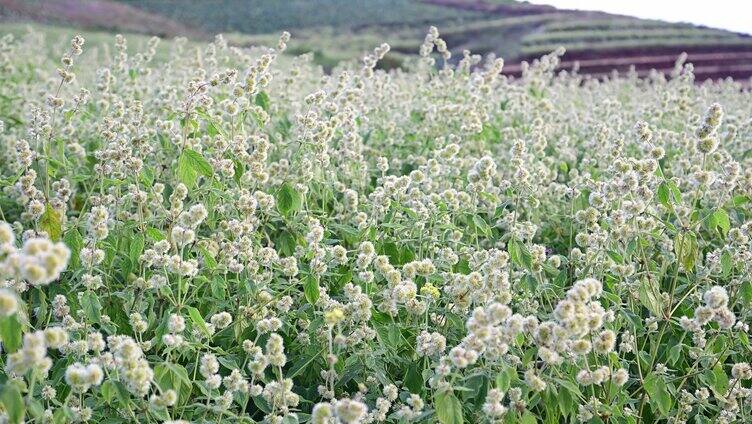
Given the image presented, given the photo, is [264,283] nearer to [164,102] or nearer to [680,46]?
[164,102]

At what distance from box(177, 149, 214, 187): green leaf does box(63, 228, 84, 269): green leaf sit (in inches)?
19.3

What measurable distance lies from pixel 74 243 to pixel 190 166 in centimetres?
58

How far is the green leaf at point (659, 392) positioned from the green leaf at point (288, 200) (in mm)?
1692

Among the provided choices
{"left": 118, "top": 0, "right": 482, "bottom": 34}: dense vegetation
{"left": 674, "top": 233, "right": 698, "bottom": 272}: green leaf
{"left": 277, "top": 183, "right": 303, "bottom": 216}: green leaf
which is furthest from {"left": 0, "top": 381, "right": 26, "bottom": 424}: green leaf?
{"left": 118, "top": 0, "right": 482, "bottom": 34}: dense vegetation

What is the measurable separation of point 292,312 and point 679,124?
17.7 feet

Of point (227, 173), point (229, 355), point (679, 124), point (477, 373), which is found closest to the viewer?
point (477, 373)

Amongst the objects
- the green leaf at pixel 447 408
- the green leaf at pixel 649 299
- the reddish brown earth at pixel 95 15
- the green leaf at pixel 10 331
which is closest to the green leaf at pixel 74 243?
the green leaf at pixel 10 331

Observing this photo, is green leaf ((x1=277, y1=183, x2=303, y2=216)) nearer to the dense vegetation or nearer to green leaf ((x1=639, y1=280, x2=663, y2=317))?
green leaf ((x1=639, y1=280, x2=663, y2=317))

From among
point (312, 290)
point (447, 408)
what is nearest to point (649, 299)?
point (447, 408)

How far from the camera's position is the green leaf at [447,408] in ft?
7.86

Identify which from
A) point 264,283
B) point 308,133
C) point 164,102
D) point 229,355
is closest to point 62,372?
point 229,355

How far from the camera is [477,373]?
2.69 metres

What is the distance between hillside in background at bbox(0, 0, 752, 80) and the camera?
953 inches

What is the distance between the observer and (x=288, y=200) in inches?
142
